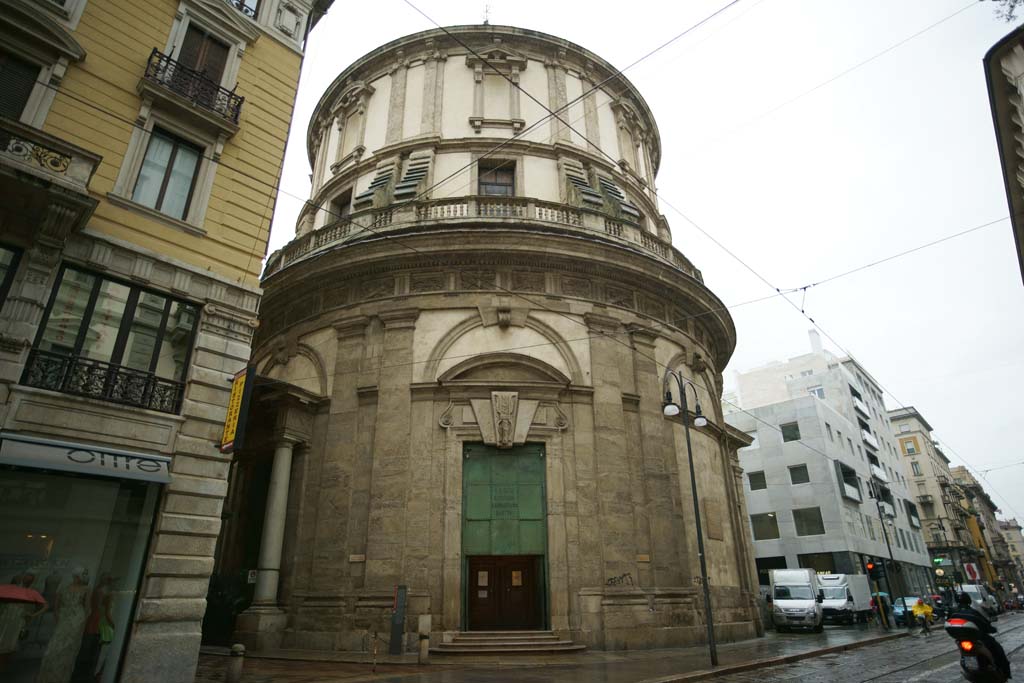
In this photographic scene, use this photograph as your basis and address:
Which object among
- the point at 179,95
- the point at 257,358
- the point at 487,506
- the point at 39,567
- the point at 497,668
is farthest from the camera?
the point at 257,358

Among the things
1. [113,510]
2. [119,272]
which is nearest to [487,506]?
[113,510]

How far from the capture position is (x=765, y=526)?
39781 mm

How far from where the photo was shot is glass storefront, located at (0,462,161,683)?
26.2ft

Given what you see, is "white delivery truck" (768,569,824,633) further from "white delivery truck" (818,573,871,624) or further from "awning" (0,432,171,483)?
"awning" (0,432,171,483)

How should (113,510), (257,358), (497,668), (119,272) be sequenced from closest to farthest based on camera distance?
(113,510) < (119,272) < (497,668) < (257,358)

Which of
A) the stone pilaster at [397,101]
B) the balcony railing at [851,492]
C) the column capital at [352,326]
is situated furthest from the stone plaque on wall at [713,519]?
the balcony railing at [851,492]

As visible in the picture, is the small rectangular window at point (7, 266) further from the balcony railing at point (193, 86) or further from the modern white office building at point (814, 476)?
→ the modern white office building at point (814, 476)

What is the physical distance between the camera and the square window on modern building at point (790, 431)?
4091 cm

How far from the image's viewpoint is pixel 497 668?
38.5ft

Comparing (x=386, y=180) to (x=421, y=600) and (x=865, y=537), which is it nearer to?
(x=421, y=600)

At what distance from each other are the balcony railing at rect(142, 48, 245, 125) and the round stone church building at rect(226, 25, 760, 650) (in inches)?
246

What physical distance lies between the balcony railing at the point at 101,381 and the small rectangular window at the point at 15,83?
12.9 ft

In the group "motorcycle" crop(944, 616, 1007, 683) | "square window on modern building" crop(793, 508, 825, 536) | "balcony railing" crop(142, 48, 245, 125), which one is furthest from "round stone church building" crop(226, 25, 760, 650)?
"square window on modern building" crop(793, 508, 825, 536)

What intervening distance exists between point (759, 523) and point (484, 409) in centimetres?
3120
